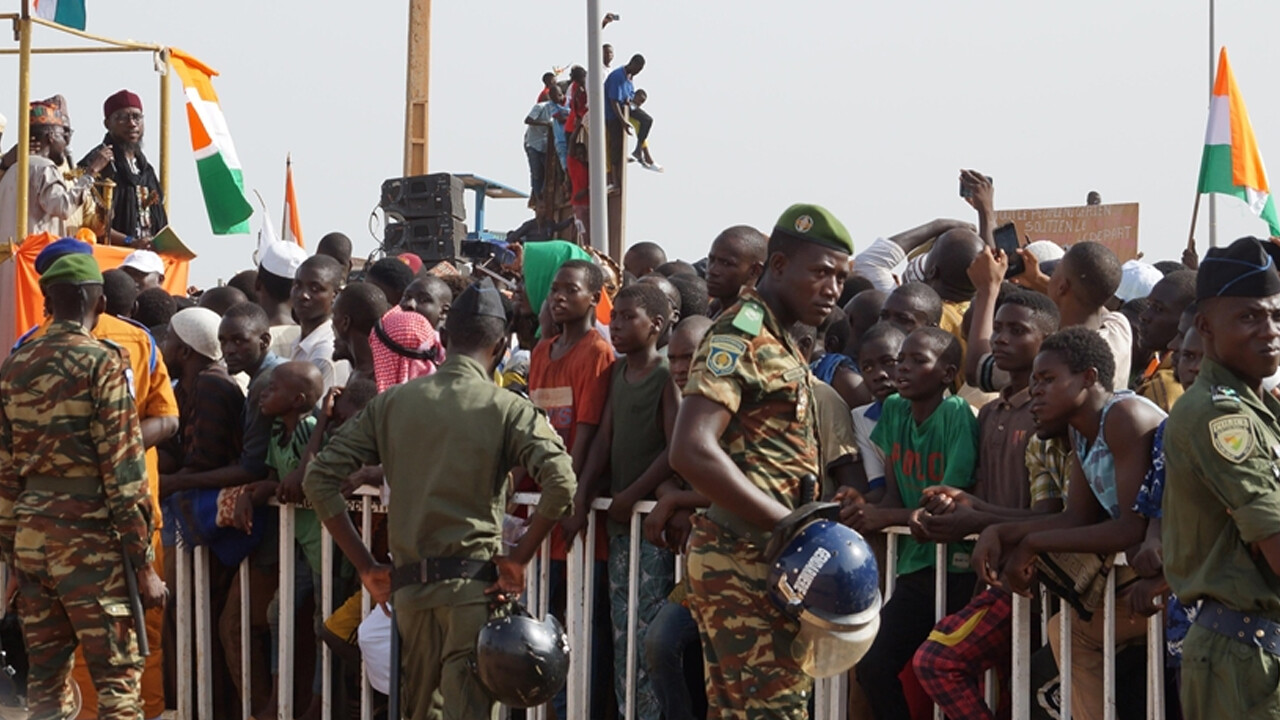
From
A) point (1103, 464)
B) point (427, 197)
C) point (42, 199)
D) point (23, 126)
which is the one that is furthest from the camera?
point (427, 197)

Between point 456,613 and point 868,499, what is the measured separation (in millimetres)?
1667

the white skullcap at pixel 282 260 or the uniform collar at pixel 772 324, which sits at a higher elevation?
the white skullcap at pixel 282 260

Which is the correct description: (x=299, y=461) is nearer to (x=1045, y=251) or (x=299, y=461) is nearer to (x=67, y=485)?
(x=67, y=485)

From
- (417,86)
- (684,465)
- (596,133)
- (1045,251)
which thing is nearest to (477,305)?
(684,465)

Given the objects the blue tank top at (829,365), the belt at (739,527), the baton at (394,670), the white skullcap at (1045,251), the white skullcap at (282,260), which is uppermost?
the white skullcap at (1045,251)

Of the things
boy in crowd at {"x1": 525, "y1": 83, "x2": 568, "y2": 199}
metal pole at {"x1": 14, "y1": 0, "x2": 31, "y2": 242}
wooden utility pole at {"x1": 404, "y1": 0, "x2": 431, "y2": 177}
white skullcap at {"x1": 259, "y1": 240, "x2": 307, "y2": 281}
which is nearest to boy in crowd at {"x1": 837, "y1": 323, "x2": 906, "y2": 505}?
white skullcap at {"x1": 259, "y1": 240, "x2": 307, "y2": 281}

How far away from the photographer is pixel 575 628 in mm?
7062

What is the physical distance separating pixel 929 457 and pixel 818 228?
1.60 m

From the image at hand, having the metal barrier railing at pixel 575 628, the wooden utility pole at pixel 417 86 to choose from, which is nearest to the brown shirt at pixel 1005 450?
the metal barrier railing at pixel 575 628

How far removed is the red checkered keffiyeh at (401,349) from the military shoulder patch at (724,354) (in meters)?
2.84

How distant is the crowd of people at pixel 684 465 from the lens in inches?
186

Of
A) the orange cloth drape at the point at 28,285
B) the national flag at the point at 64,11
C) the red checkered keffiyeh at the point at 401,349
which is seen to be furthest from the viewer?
the national flag at the point at 64,11

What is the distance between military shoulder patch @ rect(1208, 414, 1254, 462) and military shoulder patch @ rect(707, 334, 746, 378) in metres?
1.30

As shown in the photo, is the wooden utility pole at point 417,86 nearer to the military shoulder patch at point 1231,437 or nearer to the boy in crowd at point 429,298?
the boy in crowd at point 429,298
